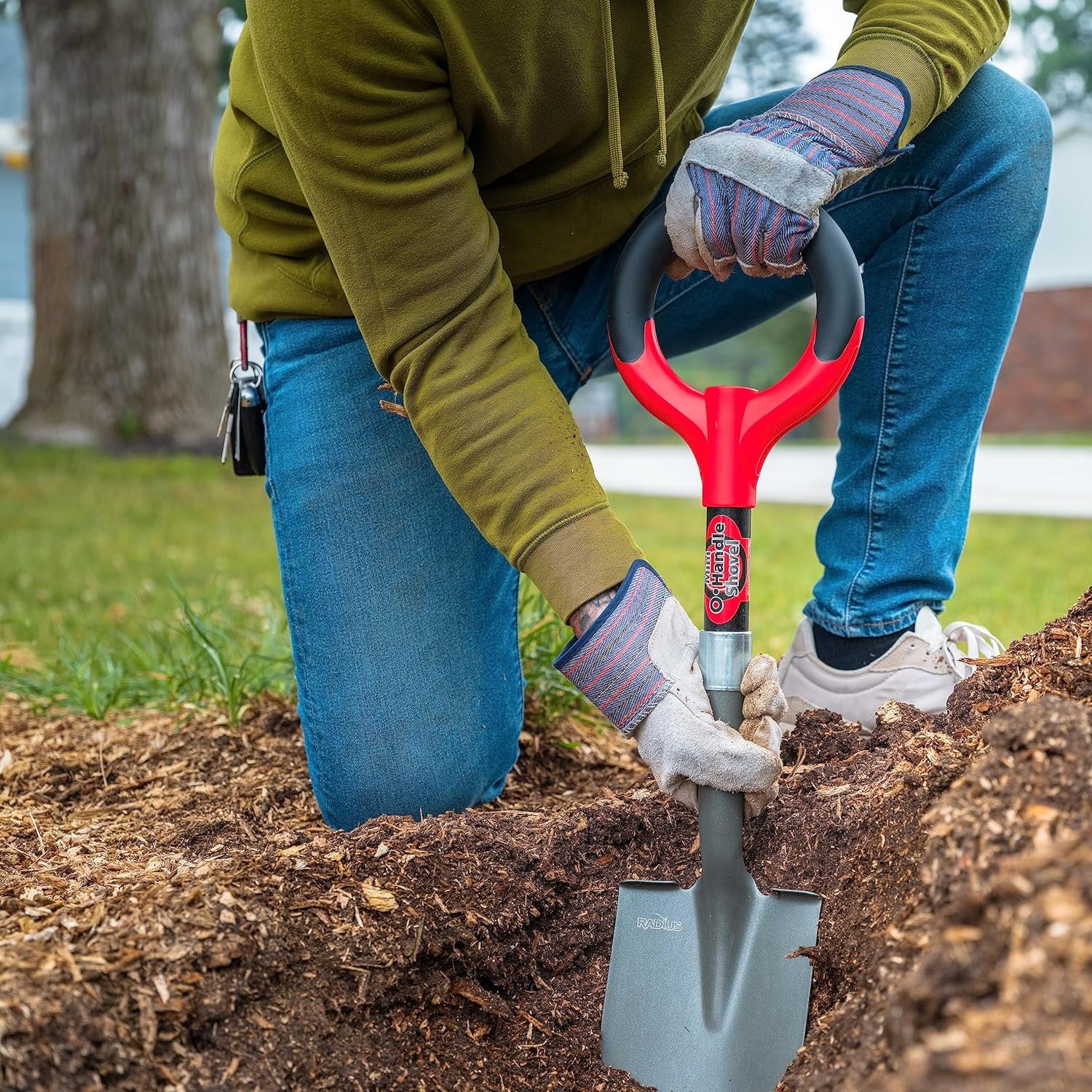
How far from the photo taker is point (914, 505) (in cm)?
188

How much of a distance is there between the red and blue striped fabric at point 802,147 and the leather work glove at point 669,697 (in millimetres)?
422

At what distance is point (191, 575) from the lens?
13.8 feet

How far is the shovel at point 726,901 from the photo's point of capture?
54.9 inches

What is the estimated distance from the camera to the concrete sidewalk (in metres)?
6.52

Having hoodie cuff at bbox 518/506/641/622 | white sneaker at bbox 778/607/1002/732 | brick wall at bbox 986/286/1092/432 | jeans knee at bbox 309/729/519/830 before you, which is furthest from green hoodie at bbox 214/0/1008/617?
brick wall at bbox 986/286/1092/432

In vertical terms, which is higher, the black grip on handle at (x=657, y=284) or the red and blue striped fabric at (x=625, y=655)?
the black grip on handle at (x=657, y=284)

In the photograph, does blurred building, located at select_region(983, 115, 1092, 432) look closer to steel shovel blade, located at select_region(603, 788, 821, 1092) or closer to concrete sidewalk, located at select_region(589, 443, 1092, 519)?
concrete sidewalk, located at select_region(589, 443, 1092, 519)

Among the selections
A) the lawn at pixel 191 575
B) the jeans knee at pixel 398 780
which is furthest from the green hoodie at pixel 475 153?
the lawn at pixel 191 575

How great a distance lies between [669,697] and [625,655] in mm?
71

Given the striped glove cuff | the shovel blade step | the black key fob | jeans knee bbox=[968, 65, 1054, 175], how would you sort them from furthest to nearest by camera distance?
the black key fob
jeans knee bbox=[968, 65, 1054, 175]
the striped glove cuff
the shovel blade step

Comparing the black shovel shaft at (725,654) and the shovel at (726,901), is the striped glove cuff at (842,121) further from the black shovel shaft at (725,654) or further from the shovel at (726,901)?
the black shovel shaft at (725,654)

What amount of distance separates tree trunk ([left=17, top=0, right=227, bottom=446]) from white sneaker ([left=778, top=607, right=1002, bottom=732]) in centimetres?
554

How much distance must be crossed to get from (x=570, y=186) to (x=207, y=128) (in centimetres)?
576

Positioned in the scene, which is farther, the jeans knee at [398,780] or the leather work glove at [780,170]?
the jeans knee at [398,780]
